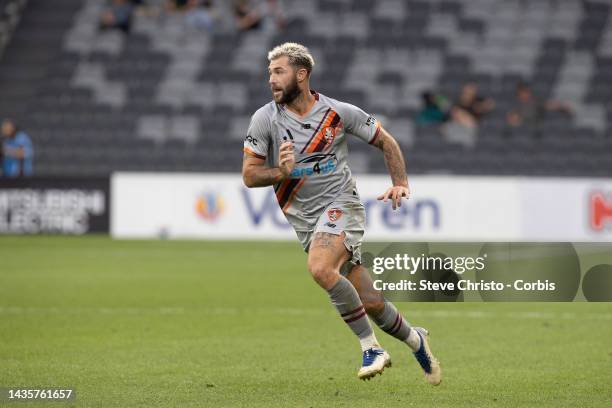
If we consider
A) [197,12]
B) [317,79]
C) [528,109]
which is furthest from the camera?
[197,12]

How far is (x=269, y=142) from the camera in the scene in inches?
292

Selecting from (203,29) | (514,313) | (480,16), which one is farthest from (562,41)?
(514,313)

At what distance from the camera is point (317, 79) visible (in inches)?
1172

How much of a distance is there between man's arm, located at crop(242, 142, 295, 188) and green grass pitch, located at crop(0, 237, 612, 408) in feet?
4.26

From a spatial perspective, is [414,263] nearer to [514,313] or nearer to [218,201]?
[514,313]

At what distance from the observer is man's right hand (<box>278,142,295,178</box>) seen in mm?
7047

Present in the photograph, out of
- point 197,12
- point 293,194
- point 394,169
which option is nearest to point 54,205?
point 197,12

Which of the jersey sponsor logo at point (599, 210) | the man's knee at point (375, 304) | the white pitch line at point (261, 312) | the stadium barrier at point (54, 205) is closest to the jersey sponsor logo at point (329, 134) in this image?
the man's knee at point (375, 304)

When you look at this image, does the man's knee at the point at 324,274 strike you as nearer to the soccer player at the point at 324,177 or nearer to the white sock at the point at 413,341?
the soccer player at the point at 324,177

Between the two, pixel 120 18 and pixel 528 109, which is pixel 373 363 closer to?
pixel 528 109

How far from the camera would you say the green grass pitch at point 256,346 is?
7266mm

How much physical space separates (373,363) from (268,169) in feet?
4.32

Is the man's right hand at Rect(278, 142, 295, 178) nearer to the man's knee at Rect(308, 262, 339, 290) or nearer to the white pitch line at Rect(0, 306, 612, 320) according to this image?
the man's knee at Rect(308, 262, 339, 290)

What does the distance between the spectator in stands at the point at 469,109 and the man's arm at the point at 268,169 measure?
21.4 m
